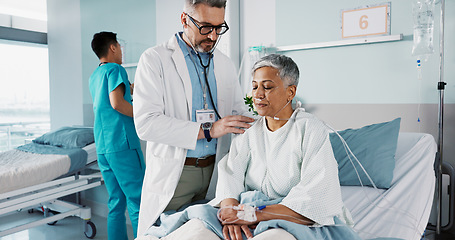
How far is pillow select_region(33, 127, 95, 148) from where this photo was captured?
3029mm

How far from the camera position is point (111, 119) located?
8.18 feet

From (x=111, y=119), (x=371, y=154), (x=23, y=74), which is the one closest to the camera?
(x=371, y=154)

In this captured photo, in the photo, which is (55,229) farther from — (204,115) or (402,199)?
(402,199)

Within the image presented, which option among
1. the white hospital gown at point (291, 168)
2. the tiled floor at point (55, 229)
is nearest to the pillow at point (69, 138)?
the tiled floor at point (55, 229)

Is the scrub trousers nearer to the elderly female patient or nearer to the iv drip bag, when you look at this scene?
the elderly female patient

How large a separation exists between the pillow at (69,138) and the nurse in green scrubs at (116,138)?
572 mm

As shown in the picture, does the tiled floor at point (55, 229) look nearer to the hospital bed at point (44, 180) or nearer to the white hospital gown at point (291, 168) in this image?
the hospital bed at point (44, 180)

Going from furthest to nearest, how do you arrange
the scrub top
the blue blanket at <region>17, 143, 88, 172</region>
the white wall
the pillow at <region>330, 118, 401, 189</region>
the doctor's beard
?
1. the white wall
2. the blue blanket at <region>17, 143, 88, 172</region>
3. the scrub top
4. the pillow at <region>330, 118, 401, 189</region>
5. the doctor's beard

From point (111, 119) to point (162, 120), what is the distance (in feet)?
3.87

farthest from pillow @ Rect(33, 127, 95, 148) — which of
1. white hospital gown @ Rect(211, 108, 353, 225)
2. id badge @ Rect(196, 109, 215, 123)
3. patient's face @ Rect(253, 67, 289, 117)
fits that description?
patient's face @ Rect(253, 67, 289, 117)

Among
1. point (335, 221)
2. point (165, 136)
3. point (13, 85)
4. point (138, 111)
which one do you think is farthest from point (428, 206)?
point (13, 85)

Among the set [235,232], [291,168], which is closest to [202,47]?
[291,168]

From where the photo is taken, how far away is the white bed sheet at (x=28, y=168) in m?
2.40

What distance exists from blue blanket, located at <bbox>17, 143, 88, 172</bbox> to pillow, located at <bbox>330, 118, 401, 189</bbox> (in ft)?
6.79
